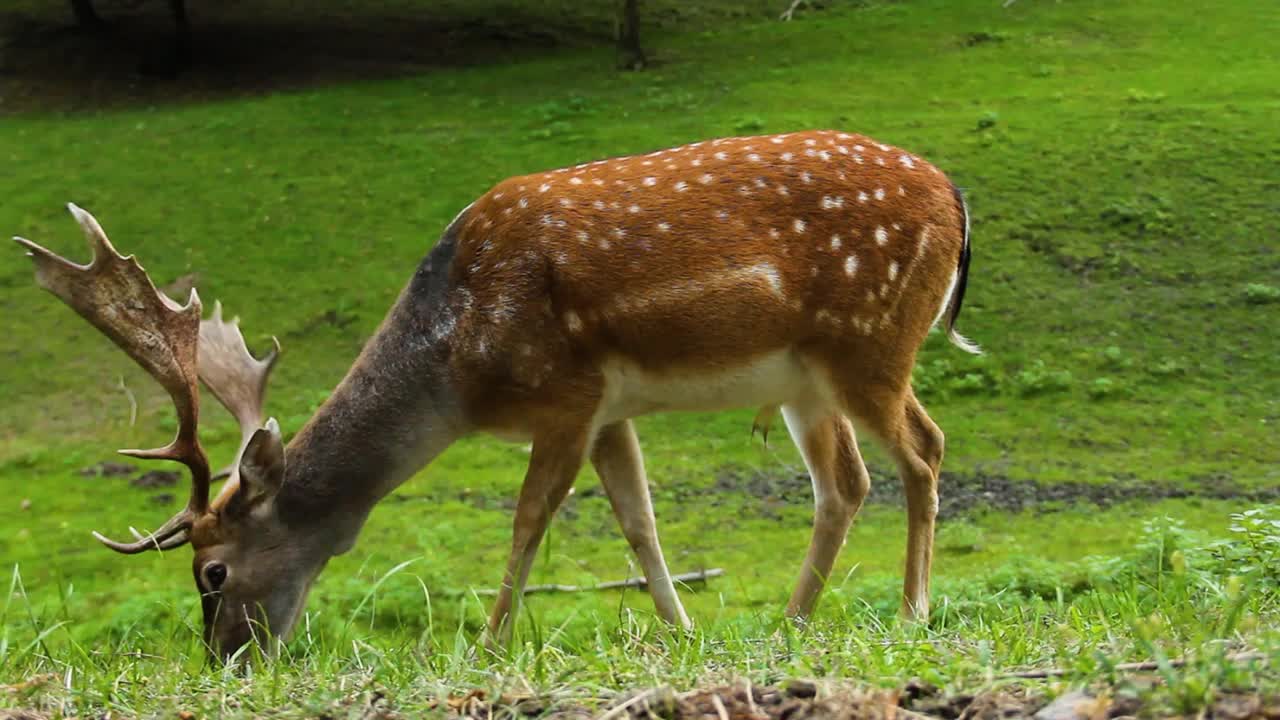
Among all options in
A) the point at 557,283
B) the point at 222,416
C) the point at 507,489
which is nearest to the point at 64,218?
the point at 222,416

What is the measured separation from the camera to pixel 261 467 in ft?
16.5

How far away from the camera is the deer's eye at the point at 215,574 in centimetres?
504

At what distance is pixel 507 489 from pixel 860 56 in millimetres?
12422

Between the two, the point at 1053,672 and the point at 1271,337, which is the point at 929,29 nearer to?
the point at 1271,337

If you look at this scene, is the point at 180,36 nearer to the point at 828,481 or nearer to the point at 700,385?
the point at 828,481

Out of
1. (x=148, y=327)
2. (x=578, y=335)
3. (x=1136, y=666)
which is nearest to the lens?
(x=1136, y=666)

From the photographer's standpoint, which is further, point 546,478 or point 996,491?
point 996,491

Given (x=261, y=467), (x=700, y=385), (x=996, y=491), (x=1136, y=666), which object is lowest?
(x=996, y=491)

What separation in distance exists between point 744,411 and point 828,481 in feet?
20.7

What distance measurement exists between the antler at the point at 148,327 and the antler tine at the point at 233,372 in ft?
1.33

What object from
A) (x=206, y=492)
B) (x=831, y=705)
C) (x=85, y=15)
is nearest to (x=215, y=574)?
(x=206, y=492)

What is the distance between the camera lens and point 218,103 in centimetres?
2136

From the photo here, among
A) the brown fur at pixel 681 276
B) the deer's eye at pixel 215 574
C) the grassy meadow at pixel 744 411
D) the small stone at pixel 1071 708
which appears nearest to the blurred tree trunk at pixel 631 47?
the grassy meadow at pixel 744 411

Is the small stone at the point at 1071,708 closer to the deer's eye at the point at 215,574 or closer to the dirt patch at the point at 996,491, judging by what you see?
the deer's eye at the point at 215,574
